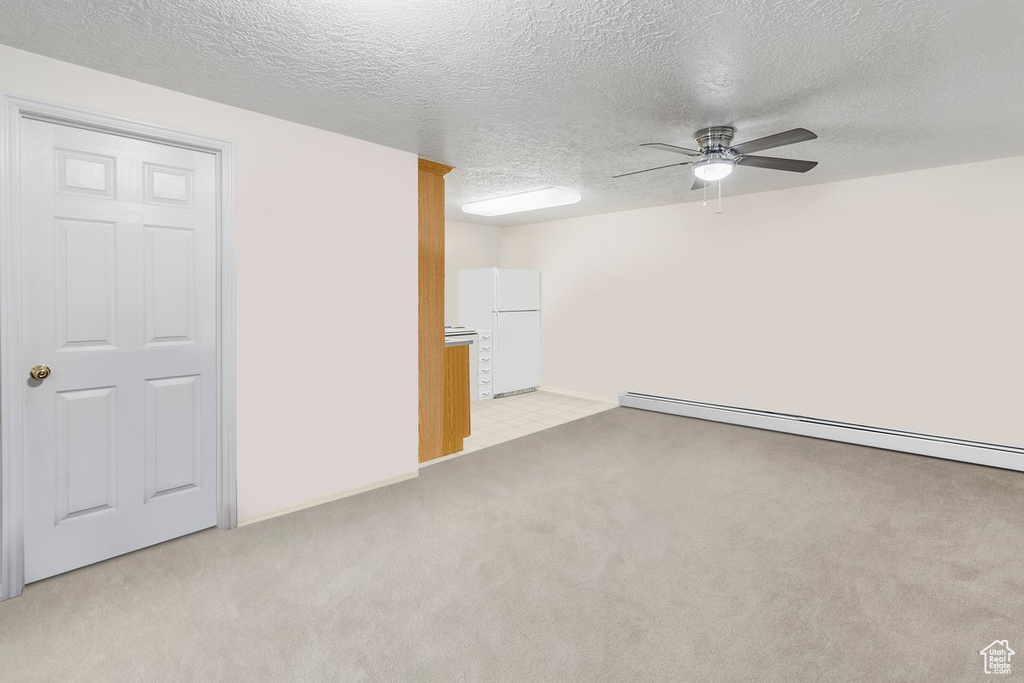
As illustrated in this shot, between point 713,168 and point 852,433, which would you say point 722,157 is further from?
point 852,433

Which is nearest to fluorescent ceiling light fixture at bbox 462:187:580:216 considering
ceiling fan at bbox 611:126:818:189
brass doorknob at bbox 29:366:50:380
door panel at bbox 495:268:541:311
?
door panel at bbox 495:268:541:311

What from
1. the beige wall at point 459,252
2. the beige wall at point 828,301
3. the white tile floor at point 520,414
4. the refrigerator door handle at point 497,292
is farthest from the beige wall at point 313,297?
the beige wall at point 828,301

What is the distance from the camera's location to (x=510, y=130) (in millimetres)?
3127

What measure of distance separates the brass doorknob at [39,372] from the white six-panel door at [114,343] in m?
0.02

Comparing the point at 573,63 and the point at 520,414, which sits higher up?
the point at 573,63

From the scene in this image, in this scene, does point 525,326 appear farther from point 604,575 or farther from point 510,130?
point 604,575

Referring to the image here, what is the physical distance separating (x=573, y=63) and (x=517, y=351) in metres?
4.84

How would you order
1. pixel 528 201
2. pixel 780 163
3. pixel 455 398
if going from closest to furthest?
pixel 780 163, pixel 455 398, pixel 528 201

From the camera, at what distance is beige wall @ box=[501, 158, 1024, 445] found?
156 inches

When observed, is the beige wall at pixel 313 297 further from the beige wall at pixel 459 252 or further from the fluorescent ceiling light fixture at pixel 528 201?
the beige wall at pixel 459 252

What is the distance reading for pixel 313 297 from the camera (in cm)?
309

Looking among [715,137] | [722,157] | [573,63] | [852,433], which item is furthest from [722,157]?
[852,433]

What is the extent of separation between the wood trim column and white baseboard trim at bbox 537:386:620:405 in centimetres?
309

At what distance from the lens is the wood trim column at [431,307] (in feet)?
12.6
